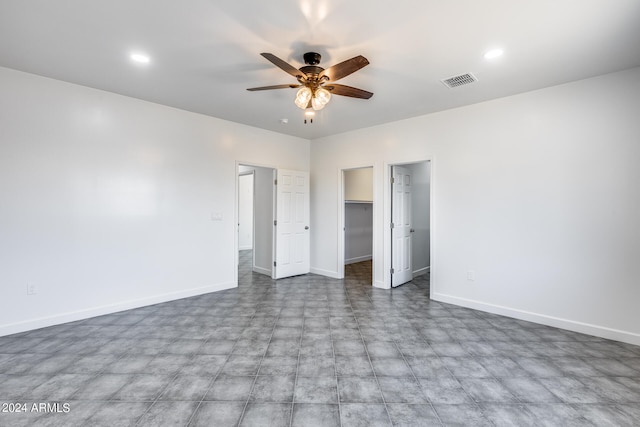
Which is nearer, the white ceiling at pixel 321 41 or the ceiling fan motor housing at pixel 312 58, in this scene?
the white ceiling at pixel 321 41

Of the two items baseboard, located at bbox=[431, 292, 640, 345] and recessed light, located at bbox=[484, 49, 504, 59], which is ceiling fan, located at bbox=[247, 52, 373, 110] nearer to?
recessed light, located at bbox=[484, 49, 504, 59]

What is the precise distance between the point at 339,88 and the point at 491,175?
242 centimetres

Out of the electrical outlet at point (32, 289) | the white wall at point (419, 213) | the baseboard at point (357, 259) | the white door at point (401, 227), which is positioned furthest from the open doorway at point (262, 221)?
the electrical outlet at point (32, 289)

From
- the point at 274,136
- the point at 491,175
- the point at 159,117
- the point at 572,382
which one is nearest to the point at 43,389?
the point at 159,117

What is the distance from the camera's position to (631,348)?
273 centimetres

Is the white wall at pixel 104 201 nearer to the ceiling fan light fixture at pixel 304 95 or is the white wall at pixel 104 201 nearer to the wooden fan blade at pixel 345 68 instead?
the ceiling fan light fixture at pixel 304 95

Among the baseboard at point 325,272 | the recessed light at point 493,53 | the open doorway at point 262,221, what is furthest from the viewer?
the open doorway at point 262,221

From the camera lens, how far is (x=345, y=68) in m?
2.31

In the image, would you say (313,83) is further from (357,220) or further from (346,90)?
(357,220)

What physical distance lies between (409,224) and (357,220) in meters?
1.91

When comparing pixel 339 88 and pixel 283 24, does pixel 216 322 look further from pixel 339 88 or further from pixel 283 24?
pixel 283 24

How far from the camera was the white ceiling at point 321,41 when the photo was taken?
2.06 m

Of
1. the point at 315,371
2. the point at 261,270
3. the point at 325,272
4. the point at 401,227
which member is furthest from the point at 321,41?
the point at 261,270

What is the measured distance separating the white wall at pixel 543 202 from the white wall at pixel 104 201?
10.9ft
